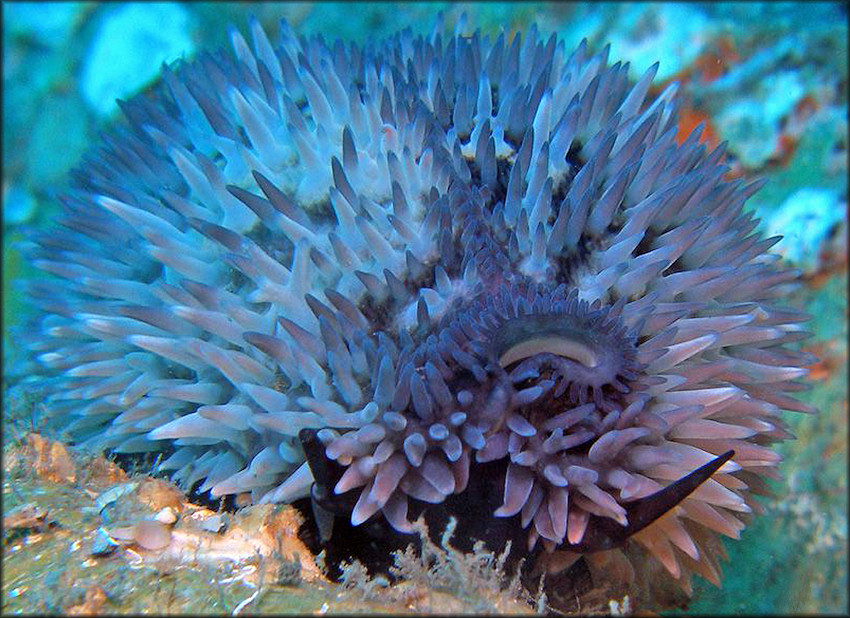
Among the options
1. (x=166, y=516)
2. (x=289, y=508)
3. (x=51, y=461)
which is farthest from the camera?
(x=51, y=461)

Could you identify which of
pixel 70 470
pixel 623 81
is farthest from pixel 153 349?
pixel 623 81

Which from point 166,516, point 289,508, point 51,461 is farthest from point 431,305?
point 51,461

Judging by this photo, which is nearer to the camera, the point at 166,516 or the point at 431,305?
the point at 166,516

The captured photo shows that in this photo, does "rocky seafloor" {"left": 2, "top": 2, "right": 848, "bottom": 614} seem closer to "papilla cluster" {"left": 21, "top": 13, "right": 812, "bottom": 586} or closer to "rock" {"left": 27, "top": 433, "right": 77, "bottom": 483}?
"rock" {"left": 27, "top": 433, "right": 77, "bottom": 483}

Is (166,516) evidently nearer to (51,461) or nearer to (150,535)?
(150,535)

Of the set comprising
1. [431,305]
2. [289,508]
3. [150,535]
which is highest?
[431,305]

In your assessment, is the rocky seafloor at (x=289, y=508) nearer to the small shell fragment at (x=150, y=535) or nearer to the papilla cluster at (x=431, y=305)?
the small shell fragment at (x=150, y=535)

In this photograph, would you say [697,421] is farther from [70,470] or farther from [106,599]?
[70,470]
